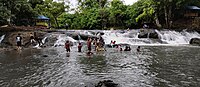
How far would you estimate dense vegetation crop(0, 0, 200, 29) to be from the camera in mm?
46041

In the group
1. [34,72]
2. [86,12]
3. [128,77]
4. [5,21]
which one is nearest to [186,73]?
[128,77]

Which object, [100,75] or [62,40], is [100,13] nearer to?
[62,40]

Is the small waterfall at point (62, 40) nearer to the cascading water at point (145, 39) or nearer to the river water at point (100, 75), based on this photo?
the cascading water at point (145, 39)

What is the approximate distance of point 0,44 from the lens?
33531 mm

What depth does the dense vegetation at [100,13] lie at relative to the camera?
46041 mm

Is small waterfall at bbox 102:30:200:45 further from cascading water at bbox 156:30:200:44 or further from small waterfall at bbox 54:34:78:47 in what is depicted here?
small waterfall at bbox 54:34:78:47

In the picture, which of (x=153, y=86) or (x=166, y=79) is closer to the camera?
(x=153, y=86)

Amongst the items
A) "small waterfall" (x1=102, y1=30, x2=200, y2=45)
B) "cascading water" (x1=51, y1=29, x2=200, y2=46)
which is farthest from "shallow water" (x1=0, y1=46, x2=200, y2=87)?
"small waterfall" (x1=102, y1=30, x2=200, y2=45)

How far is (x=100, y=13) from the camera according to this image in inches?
2184

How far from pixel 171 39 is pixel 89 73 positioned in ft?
90.4

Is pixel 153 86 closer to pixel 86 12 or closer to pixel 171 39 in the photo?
pixel 171 39

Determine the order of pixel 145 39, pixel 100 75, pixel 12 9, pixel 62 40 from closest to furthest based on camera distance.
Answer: pixel 100 75 < pixel 62 40 < pixel 145 39 < pixel 12 9

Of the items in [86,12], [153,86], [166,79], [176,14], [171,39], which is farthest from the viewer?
[86,12]

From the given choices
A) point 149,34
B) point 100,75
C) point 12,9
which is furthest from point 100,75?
point 12,9
